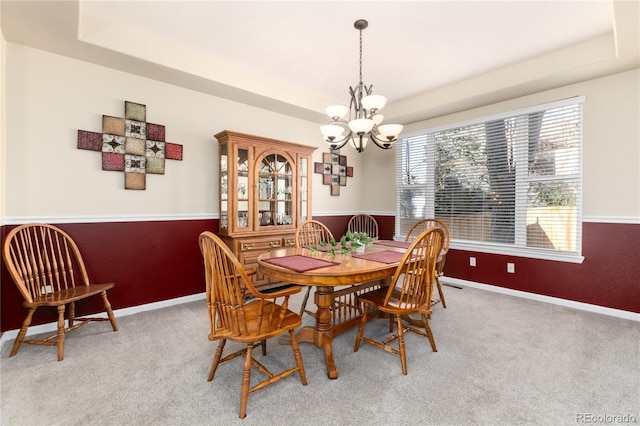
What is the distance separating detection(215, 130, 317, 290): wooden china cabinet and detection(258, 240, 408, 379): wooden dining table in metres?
1.06

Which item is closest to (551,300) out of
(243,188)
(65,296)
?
(243,188)

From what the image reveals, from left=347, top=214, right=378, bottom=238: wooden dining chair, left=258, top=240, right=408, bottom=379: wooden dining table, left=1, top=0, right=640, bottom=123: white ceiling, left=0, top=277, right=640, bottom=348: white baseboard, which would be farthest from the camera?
left=347, top=214, right=378, bottom=238: wooden dining chair

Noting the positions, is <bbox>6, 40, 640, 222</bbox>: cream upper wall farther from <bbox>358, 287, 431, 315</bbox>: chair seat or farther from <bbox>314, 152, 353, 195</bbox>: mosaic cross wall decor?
<bbox>358, 287, 431, 315</bbox>: chair seat

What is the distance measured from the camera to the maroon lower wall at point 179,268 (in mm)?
2754

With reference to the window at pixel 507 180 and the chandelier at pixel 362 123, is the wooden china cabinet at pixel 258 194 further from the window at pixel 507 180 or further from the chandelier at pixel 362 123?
the window at pixel 507 180

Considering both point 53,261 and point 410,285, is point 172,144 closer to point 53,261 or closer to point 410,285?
point 53,261

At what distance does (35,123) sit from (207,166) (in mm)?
1486

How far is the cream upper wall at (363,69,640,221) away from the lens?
113 inches

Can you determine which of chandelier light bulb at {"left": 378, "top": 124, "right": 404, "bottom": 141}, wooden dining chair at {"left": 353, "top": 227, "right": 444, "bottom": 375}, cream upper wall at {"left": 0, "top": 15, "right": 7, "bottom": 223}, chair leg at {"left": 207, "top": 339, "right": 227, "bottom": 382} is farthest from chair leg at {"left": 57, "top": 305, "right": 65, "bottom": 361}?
chandelier light bulb at {"left": 378, "top": 124, "right": 404, "bottom": 141}

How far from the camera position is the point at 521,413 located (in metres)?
1.56

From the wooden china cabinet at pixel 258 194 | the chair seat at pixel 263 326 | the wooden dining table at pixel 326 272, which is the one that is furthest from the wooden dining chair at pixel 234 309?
the wooden china cabinet at pixel 258 194

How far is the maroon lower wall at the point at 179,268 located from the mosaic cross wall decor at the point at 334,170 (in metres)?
1.97

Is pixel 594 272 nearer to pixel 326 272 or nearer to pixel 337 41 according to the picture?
pixel 326 272

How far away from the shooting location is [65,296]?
2.24 metres
